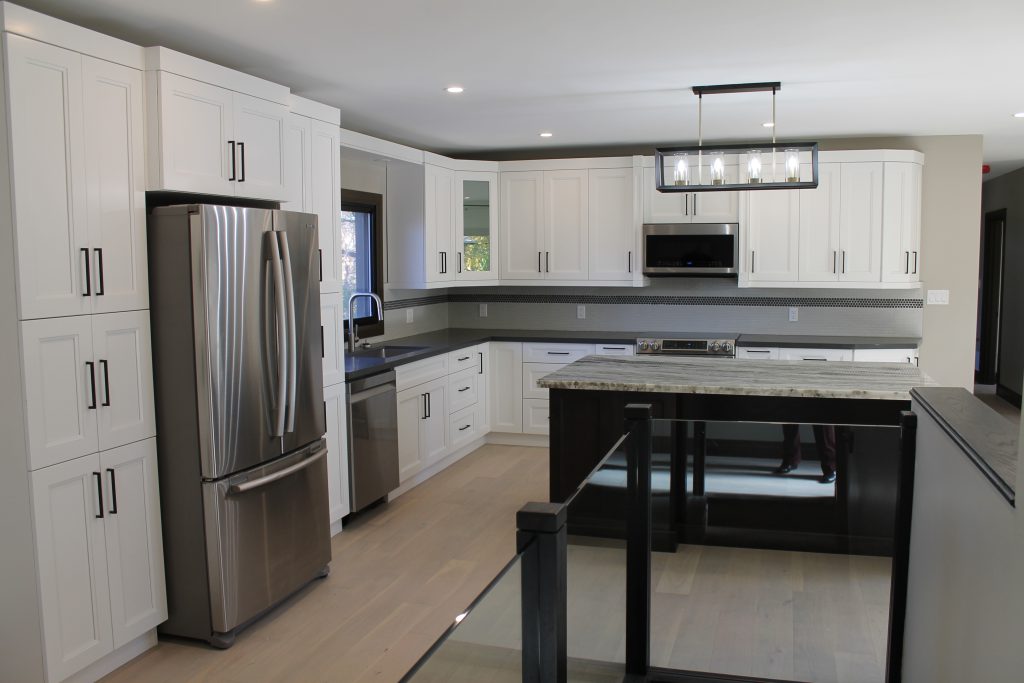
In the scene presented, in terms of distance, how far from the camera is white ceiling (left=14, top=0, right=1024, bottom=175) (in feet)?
10.4

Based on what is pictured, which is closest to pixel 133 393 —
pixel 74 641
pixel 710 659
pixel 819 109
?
pixel 74 641

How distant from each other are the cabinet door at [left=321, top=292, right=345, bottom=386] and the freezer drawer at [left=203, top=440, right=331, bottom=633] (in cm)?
49

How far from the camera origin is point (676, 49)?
3734mm

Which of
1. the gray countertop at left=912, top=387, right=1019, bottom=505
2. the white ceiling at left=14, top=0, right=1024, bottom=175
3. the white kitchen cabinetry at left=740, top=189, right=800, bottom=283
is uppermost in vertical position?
the white ceiling at left=14, top=0, right=1024, bottom=175

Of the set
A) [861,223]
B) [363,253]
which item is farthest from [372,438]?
[861,223]

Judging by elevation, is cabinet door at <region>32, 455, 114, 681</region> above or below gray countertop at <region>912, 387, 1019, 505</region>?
below

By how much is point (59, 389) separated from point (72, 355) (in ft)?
0.41

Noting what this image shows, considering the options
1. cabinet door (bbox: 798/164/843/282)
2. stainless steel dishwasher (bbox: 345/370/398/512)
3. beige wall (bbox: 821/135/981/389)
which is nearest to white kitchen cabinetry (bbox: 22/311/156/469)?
stainless steel dishwasher (bbox: 345/370/398/512)

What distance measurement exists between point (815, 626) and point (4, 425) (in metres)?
2.96

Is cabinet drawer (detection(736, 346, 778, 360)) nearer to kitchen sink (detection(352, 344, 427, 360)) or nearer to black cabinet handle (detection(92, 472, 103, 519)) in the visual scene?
kitchen sink (detection(352, 344, 427, 360))

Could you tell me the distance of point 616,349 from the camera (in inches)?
258

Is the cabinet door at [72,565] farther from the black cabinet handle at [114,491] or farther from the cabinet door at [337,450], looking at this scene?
the cabinet door at [337,450]

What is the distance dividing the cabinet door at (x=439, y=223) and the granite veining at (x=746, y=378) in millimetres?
2067

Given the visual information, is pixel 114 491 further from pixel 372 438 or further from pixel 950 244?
pixel 950 244
